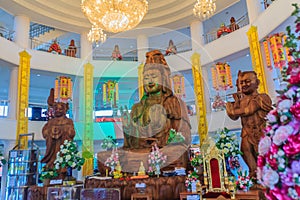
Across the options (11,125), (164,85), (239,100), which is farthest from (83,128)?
(239,100)

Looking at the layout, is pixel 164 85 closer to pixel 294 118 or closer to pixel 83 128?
pixel 83 128

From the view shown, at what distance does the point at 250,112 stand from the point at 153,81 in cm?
270

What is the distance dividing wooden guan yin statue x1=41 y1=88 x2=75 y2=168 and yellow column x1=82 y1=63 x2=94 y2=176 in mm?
1789

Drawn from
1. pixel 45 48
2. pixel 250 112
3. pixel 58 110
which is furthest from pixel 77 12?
pixel 250 112

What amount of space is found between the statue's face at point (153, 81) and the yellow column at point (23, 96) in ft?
11.7

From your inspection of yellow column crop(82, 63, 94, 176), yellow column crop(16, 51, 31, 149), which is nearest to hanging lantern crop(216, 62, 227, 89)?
yellow column crop(82, 63, 94, 176)

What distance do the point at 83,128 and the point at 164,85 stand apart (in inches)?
129

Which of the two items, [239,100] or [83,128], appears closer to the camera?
[239,100]

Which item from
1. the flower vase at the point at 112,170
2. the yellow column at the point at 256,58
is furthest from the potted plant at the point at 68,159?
the yellow column at the point at 256,58

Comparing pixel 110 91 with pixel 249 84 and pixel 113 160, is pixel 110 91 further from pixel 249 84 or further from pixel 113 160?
pixel 249 84

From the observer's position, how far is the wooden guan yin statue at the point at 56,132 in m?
5.23

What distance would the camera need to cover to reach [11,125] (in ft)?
22.6

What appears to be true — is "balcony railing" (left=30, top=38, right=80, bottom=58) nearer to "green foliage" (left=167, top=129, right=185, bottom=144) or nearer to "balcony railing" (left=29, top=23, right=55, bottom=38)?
"balcony railing" (left=29, top=23, right=55, bottom=38)

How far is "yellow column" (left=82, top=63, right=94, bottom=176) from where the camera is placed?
7500mm
